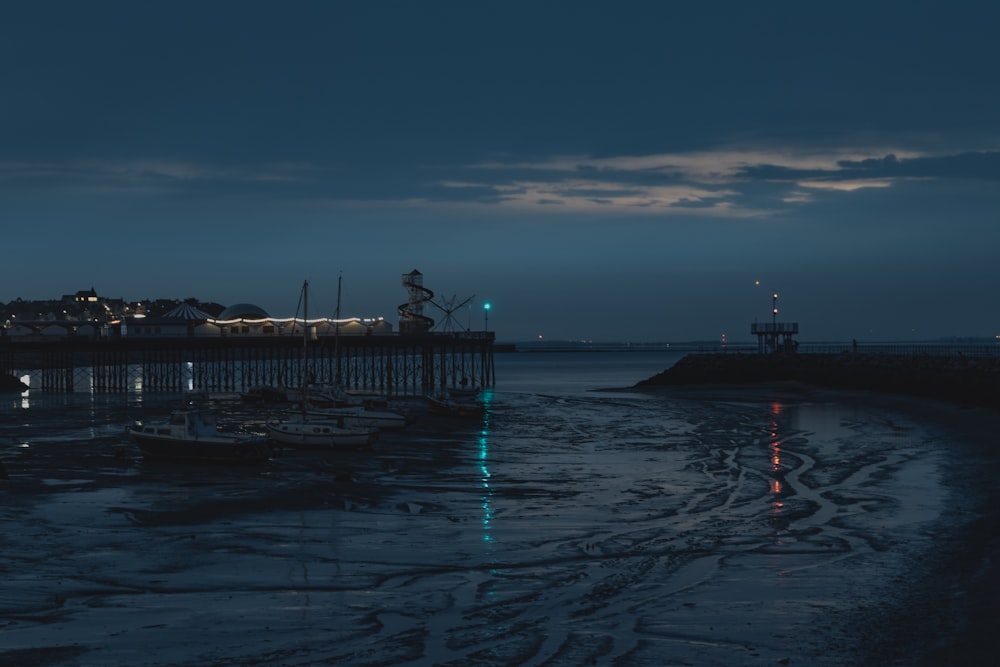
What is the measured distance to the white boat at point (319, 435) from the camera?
5659cm

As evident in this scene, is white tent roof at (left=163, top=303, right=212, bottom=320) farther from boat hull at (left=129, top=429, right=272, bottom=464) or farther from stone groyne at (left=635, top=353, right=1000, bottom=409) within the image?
boat hull at (left=129, top=429, right=272, bottom=464)

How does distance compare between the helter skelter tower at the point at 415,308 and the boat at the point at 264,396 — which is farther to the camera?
the helter skelter tower at the point at 415,308

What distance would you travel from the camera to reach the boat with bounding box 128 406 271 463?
49.5m

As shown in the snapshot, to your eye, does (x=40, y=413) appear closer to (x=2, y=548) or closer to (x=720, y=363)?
(x=2, y=548)

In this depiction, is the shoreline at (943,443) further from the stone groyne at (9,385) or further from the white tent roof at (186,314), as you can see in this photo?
the white tent roof at (186,314)

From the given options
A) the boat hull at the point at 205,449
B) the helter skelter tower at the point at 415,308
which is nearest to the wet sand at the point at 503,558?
the boat hull at the point at 205,449

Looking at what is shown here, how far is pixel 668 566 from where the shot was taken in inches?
1099

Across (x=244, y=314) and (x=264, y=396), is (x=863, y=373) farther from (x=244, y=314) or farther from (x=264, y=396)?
(x=244, y=314)

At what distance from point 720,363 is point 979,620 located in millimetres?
120539

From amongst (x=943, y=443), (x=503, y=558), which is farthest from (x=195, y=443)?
(x=943, y=443)

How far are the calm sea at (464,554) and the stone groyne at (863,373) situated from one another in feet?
116

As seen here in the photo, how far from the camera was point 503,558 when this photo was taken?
28.9 meters

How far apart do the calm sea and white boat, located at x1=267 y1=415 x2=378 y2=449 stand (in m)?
1.34

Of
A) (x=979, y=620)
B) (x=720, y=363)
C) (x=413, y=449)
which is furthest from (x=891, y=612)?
(x=720, y=363)
